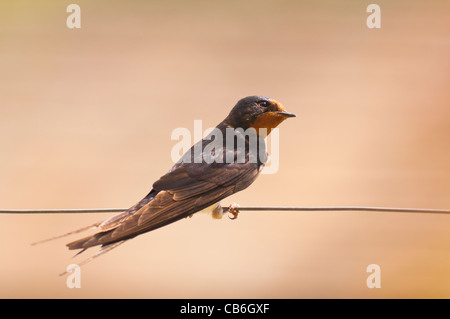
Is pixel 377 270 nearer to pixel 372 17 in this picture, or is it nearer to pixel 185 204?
pixel 185 204

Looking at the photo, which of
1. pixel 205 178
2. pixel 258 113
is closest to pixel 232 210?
pixel 205 178

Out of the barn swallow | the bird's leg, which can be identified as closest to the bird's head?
the barn swallow

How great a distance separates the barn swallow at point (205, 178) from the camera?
2619 mm

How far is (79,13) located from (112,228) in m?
2.77

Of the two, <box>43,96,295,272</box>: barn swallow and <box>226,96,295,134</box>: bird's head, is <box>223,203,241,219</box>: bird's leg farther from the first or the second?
<box>226,96,295,134</box>: bird's head

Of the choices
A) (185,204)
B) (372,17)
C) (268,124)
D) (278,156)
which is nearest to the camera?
(185,204)

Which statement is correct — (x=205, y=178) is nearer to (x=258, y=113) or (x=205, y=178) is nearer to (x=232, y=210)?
(x=232, y=210)

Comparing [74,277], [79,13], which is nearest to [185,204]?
[74,277]

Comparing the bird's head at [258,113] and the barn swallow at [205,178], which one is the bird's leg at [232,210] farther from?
the bird's head at [258,113]

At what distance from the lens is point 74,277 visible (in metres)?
3.50

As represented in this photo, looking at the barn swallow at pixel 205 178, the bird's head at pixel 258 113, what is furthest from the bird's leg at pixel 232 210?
the bird's head at pixel 258 113

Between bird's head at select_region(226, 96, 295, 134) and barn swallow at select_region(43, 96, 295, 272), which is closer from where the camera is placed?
barn swallow at select_region(43, 96, 295, 272)

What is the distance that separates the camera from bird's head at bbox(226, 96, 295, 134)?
10.8 feet

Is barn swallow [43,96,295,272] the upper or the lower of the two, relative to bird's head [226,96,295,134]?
lower
